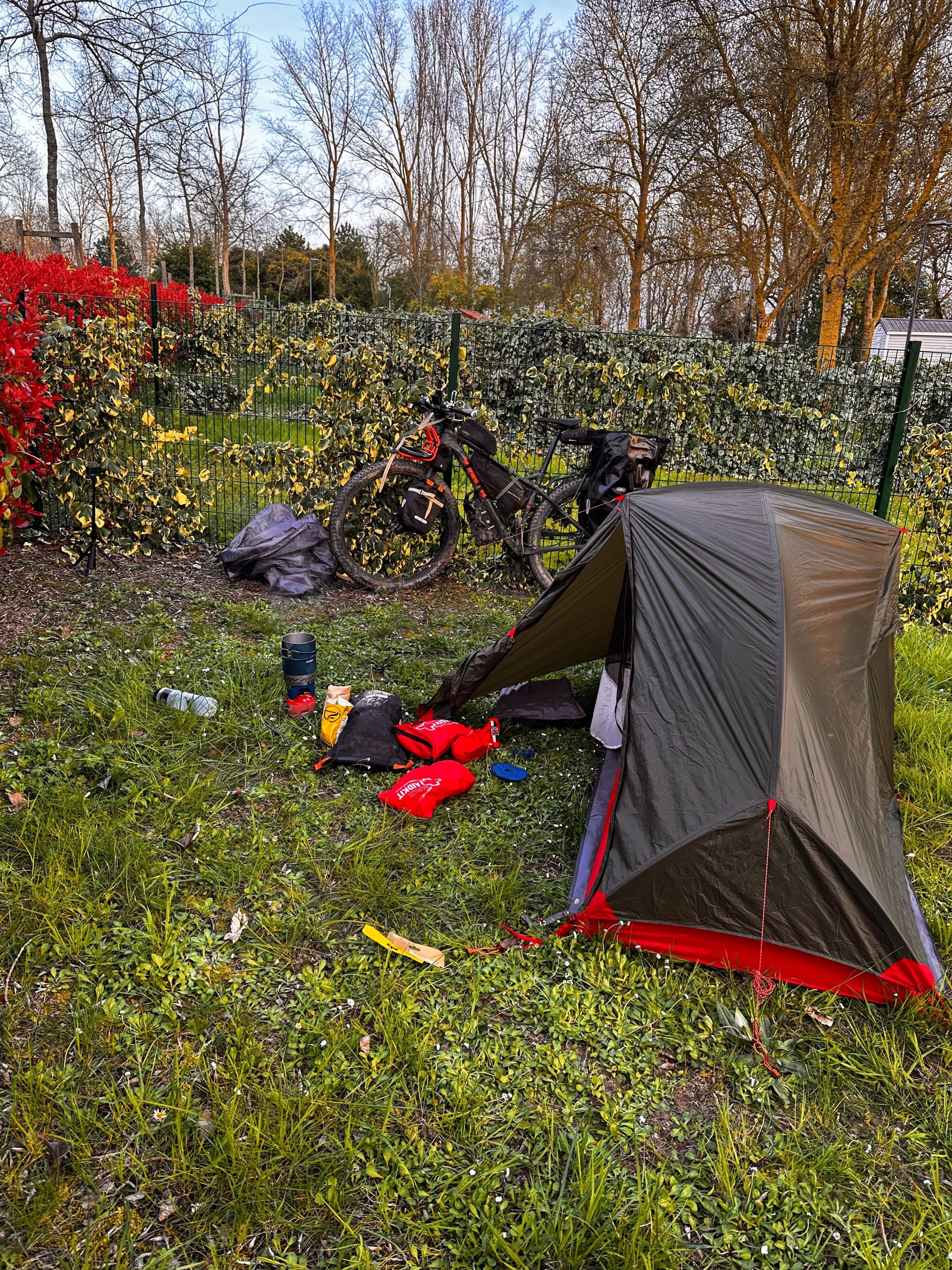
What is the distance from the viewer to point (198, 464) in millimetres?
5855

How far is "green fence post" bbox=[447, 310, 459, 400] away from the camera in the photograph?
5.65 meters

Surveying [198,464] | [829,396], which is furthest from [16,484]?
[829,396]

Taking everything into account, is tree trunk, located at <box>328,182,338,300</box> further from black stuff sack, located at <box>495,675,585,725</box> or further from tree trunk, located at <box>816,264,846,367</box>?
black stuff sack, located at <box>495,675,585,725</box>

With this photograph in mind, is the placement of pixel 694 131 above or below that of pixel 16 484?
above

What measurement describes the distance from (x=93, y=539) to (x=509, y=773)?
135 inches

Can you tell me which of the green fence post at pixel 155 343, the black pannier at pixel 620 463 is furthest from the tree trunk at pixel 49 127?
the black pannier at pixel 620 463

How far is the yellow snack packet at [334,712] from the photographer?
344 cm

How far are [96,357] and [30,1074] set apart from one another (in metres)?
4.48

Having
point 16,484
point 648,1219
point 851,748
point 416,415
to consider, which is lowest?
point 648,1219

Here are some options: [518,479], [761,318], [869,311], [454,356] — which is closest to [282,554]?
[518,479]

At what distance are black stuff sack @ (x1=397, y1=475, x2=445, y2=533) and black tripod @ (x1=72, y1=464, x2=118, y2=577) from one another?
1.92 metres

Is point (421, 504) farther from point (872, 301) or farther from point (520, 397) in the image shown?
point (872, 301)

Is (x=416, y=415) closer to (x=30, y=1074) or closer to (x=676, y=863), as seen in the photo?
(x=676, y=863)

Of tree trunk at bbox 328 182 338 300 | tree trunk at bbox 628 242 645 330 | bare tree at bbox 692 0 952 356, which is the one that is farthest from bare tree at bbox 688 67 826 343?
tree trunk at bbox 328 182 338 300
